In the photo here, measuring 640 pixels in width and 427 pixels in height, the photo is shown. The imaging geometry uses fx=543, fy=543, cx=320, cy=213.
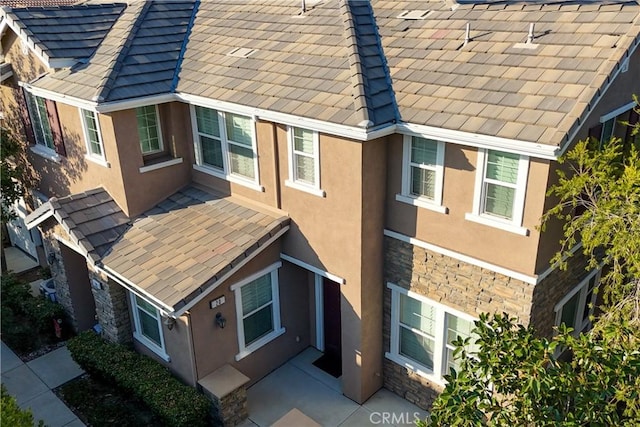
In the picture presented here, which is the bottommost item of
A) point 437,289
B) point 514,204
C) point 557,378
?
point 437,289

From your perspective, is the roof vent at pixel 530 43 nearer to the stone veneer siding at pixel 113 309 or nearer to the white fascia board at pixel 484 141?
the white fascia board at pixel 484 141

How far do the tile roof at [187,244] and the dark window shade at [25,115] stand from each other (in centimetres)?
551

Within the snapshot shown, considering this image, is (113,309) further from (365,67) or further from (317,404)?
(365,67)

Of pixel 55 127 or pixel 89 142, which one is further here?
pixel 55 127

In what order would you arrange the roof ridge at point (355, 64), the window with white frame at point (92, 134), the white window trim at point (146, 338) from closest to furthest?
the roof ridge at point (355, 64), the white window trim at point (146, 338), the window with white frame at point (92, 134)

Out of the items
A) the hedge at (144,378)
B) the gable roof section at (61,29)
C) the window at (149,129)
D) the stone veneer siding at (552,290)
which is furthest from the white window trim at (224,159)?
the stone veneer siding at (552,290)

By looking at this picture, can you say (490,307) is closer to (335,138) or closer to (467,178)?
(467,178)

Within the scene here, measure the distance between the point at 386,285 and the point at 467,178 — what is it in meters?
3.28

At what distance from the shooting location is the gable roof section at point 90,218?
12812mm

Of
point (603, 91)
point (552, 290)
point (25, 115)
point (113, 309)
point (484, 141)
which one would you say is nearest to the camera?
point (603, 91)

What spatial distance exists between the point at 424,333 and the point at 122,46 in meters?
10.3

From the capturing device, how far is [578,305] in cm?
1236

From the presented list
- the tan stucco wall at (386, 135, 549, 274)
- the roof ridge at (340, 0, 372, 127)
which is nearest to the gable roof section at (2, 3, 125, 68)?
the roof ridge at (340, 0, 372, 127)

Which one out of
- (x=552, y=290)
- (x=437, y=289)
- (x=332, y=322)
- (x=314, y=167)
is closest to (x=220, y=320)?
(x=332, y=322)
